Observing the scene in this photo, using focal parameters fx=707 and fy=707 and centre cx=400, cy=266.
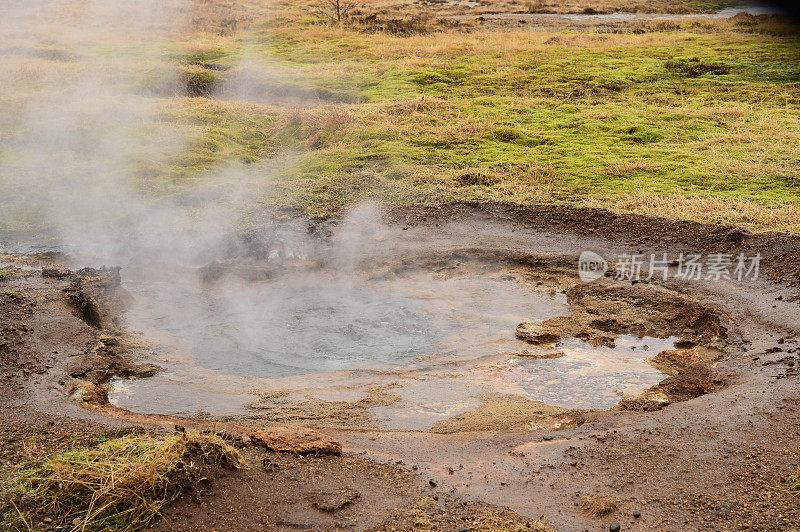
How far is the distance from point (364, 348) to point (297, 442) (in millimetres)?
2428

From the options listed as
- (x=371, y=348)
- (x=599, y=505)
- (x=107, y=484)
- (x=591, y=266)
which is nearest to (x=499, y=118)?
(x=591, y=266)

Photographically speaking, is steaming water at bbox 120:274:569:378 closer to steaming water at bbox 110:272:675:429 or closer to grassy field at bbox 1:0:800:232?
steaming water at bbox 110:272:675:429

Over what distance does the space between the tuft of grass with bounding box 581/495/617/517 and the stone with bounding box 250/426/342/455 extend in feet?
5.79

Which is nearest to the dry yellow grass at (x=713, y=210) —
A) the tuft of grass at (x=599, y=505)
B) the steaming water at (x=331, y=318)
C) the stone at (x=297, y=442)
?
the steaming water at (x=331, y=318)

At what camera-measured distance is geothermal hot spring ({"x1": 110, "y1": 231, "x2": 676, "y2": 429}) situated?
6527 mm

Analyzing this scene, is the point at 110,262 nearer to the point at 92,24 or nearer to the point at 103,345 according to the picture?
the point at 103,345

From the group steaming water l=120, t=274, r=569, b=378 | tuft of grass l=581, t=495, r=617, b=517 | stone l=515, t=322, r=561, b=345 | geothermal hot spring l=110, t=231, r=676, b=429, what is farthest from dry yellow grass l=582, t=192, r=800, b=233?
tuft of grass l=581, t=495, r=617, b=517

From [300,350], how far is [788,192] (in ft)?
27.7

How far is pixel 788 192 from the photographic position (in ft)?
37.0

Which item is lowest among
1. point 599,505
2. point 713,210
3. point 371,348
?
point 371,348

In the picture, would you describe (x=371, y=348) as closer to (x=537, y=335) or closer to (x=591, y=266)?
(x=537, y=335)

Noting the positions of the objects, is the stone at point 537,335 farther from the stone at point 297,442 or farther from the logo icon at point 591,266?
the stone at point 297,442

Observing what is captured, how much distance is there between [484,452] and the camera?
5434 millimetres

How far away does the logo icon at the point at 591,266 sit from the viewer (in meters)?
9.16
